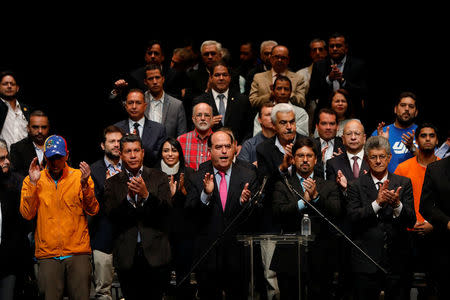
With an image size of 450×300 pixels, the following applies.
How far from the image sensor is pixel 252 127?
926 cm

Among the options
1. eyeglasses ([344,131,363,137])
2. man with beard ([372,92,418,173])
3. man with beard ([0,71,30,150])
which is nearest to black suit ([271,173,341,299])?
eyeglasses ([344,131,363,137])

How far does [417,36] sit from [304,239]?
547 cm

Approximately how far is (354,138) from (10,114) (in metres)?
4.00

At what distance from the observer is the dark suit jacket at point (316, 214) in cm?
673

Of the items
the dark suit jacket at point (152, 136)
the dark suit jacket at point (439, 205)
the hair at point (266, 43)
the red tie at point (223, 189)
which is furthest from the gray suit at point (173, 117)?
the dark suit jacket at point (439, 205)

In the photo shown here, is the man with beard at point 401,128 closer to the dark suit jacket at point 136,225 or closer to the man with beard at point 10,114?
the dark suit jacket at point 136,225

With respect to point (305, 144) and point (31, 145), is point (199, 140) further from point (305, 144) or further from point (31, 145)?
point (31, 145)

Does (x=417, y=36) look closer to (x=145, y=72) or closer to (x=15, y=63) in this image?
(x=145, y=72)

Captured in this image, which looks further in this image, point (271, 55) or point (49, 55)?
point (49, 55)

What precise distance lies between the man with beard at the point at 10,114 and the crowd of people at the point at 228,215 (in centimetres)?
A: 54

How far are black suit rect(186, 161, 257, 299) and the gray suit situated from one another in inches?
76.3

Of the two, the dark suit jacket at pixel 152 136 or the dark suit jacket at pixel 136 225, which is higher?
the dark suit jacket at pixel 152 136

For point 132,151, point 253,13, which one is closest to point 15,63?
point 253,13

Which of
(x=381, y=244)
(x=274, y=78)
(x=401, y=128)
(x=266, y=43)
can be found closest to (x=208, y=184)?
(x=381, y=244)
